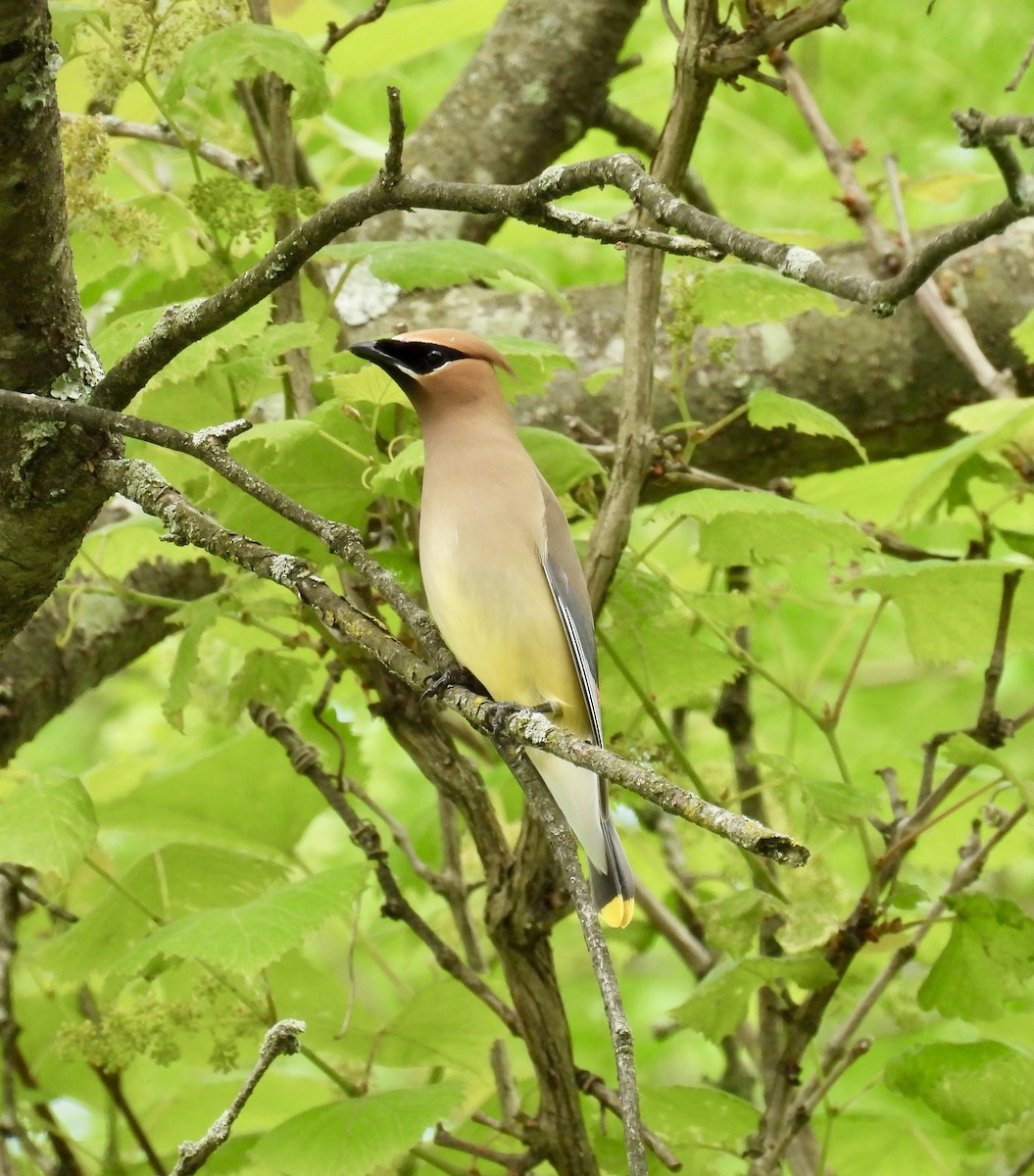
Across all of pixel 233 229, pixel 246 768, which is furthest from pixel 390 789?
pixel 233 229

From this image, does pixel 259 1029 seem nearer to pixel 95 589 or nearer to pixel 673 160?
pixel 95 589

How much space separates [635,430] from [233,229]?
2.79 ft

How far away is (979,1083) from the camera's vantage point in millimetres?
2891

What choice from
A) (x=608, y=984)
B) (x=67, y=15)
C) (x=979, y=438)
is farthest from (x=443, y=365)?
(x=608, y=984)

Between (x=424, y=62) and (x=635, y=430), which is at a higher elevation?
(x=424, y=62)

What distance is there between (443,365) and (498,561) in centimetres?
43

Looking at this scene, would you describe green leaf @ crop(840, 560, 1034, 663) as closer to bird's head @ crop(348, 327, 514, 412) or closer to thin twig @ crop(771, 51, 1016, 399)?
bird's head @ crop(348, 327, 514, 412)

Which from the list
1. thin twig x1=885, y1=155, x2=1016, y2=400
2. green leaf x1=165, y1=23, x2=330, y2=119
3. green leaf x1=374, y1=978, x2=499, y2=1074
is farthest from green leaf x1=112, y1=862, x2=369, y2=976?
thin twig x1=885, y1=155, x2=1016, y2=400

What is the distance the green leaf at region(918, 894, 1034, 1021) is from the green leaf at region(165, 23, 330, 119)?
6.54 feet

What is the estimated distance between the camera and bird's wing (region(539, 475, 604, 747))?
9.62ft

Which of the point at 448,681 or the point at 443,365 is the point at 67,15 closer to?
the point at 443,365

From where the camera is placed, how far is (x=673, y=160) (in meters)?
2.96

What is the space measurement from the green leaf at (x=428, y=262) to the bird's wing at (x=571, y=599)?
Answer: 1.26 ft

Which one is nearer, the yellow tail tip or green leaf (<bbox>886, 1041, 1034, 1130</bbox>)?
green leaf (<bbox>886, 1041, 1034, 1130</bbox>)
